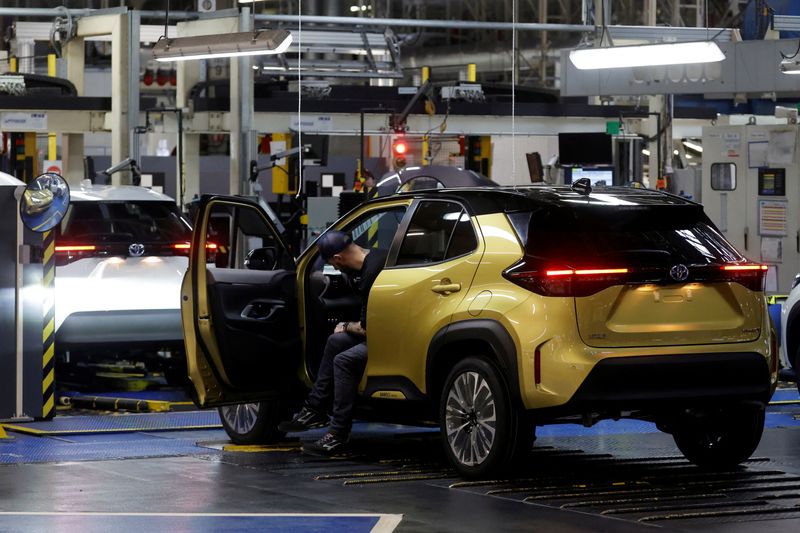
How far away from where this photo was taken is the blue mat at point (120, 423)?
10.2 m

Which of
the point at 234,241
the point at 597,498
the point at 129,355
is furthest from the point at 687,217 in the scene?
the point at 129,355

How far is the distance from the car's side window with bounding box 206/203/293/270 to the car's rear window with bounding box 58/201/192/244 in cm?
37

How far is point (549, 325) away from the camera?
7461mm

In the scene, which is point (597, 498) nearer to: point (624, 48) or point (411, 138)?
point (624, 48)

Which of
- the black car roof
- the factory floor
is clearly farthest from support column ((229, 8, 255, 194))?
the black car roof

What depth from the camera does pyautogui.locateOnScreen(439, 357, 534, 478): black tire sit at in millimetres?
7699

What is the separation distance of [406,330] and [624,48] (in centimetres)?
730

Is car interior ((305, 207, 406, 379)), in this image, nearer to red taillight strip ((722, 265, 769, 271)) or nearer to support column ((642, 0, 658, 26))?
red taillight strip ((722, 265, 769, 271))

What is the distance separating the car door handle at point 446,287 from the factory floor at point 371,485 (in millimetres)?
1004

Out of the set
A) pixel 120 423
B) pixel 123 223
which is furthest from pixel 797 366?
pixel 123 223

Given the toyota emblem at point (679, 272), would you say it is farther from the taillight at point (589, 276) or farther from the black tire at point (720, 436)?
the black tire at point (720, 436)

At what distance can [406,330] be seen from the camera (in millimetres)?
8328

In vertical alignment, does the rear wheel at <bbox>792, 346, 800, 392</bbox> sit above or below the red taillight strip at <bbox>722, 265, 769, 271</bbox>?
below

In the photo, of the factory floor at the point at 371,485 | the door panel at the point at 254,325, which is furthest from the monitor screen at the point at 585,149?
the door panel at the point at 254,325
